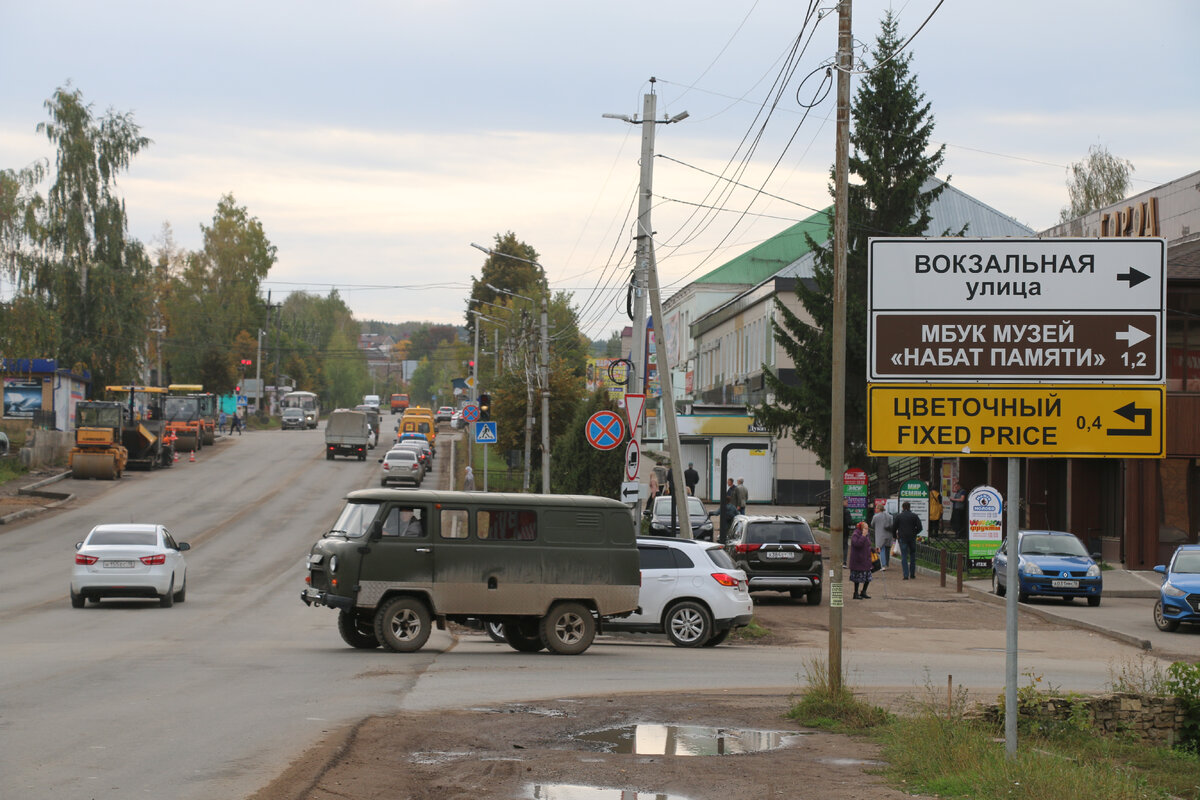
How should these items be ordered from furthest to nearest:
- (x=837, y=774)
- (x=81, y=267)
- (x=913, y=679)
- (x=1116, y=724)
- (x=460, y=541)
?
(x=81, y=267) → (x=460, y=541) → (x=913, y=679) → (x=1116, y=724) → (x=837, y=774)

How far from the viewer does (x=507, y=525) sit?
18.0 meters

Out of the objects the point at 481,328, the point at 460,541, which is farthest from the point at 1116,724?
→ the point at 481,328

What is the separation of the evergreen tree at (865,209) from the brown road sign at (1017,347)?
3400 centimetres

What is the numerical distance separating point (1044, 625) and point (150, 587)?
54.9 ft

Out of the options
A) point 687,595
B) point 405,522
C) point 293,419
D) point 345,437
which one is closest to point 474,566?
Result: point 405,522

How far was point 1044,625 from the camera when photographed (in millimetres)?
25047

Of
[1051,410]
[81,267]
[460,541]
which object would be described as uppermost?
[81,267]

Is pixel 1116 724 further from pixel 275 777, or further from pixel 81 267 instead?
pixel 81 267

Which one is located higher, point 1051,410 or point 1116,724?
point 1051,410

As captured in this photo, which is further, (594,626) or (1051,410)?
(594,626)

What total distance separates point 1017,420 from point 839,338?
16.0ft

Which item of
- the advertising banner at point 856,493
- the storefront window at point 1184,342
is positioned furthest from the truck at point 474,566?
the storefront window at point 1184,342

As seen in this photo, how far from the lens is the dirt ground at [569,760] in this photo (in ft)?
29.0

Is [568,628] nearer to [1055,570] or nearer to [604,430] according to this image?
[604,430]
